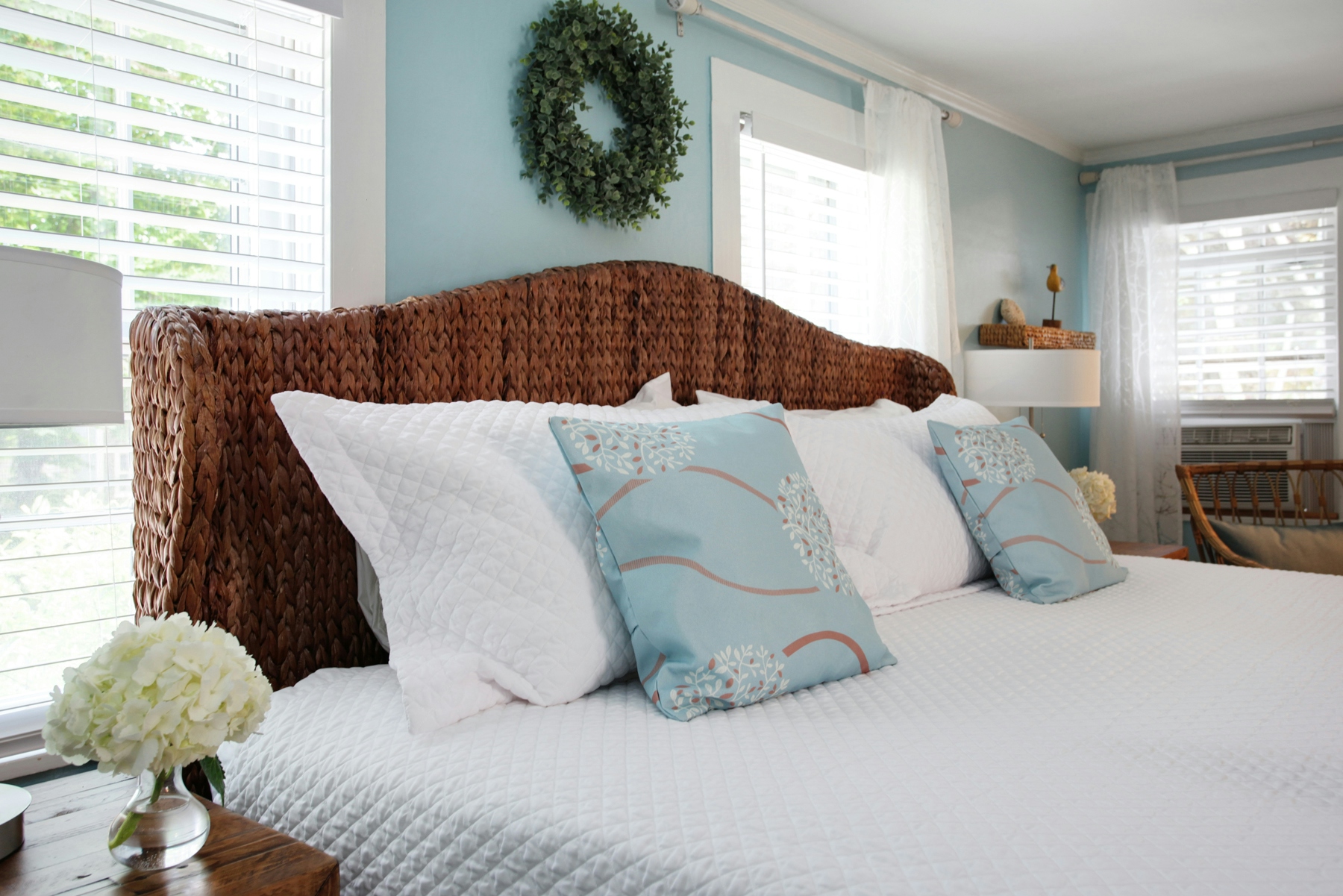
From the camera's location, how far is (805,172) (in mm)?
2953

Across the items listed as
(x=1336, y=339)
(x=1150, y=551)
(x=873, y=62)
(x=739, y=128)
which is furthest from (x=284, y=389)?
(x=1336, y=339)

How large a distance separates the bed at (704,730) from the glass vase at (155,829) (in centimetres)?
19

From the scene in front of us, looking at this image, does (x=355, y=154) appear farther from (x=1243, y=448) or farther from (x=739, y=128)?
(x=1243, y=448)

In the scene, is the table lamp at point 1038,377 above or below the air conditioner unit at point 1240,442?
above

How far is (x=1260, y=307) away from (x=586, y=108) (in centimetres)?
365

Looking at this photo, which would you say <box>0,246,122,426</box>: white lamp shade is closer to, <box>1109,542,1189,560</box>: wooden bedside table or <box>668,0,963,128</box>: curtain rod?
<box>668,0,963,128</box>: curtain rod

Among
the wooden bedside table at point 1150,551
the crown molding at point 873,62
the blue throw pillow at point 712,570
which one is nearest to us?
the blue throw pillow at point 712,570

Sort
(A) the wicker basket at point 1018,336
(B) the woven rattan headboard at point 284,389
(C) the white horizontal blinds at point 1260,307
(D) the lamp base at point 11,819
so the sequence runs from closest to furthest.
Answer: (D) the lamp base at point 11,819 → (B) the woven rattan headboard at point 284,389 → (A) the wicker basket at point 1018,336 → (C) the white horizontal blinds at point 1260,307

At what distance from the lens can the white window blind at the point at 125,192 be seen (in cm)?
140

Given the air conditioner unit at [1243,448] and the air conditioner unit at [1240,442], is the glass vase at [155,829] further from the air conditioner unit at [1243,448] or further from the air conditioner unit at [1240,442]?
the air conditioner unit at [1240,442]

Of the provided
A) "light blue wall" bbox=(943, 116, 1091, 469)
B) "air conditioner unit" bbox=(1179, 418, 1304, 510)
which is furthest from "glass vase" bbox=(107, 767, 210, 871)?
"air conditioner unit" bbox=(1179, 418, 1304, 510)

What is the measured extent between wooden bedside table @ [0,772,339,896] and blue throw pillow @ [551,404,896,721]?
1.52 feet

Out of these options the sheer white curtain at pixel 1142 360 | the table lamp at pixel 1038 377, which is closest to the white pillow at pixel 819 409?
the table lamp at pixel 1038 377

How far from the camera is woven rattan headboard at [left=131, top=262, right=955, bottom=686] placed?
1354 millimetres
